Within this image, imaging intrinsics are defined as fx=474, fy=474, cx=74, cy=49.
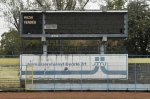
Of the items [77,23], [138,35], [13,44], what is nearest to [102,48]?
[77,23]

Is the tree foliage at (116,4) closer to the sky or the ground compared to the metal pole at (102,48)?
closer to the sky

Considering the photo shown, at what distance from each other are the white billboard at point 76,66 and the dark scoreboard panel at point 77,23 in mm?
1822

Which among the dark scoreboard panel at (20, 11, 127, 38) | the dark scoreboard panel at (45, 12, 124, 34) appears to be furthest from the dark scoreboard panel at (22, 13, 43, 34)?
the dark scoreboard panel at (45, 12, 124, 34)

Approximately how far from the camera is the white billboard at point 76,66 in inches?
1258

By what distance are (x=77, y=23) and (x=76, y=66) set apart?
9.89ft

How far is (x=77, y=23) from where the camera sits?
102 ft

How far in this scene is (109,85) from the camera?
3219 cm

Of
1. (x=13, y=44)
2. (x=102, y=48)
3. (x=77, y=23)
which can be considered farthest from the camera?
(x=13, y=44)

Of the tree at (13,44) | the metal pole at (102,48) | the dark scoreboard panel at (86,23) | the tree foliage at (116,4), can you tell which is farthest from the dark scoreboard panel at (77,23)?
the tree at (13,44)

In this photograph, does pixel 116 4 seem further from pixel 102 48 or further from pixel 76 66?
pixel 76 66

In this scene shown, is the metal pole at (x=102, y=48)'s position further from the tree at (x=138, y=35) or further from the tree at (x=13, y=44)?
the tree at (x=13, y=44)

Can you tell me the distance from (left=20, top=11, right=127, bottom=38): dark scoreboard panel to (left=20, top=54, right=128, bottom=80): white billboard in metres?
1.82

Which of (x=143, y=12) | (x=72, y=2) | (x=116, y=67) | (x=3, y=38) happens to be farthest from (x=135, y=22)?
(x=3, y=38)

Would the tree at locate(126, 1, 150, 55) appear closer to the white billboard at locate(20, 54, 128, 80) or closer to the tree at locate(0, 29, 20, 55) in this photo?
the tree at locate(0, 29, 20, 55)
